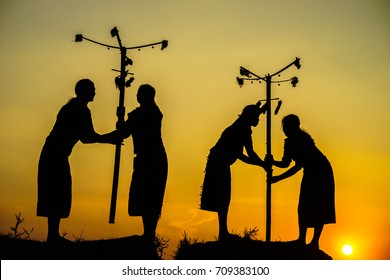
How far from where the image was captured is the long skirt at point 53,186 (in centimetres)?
1145

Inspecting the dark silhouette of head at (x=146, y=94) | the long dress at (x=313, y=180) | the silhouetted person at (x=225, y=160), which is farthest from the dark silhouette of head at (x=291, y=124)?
the dark silhouette of head at (x=146, y=94)

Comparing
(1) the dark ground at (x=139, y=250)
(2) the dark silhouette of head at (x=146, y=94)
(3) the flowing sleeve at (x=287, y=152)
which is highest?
(2) the dark silhouette of head at (x=146, y=94)

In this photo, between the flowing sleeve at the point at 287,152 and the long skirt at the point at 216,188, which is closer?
the long skirt at the point at 216,188

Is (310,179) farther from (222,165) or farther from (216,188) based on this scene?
(216,188)

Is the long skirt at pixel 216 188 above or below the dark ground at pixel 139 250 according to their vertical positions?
above

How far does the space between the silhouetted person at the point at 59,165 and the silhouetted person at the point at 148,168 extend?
102 cm

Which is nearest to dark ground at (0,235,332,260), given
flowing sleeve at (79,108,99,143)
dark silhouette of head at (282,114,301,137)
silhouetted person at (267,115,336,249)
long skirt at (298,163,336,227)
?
silhouetted person at (267,115,336,249)

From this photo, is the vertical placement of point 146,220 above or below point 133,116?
below

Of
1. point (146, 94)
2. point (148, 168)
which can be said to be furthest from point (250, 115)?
point (148, 168)

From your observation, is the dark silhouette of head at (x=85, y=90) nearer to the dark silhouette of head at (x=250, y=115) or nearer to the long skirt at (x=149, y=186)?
the long skirt at (x=149, y=186)

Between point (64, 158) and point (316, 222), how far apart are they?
16.0 feet

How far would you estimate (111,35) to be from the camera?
12969mm
